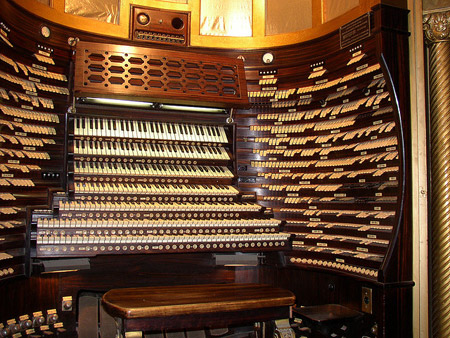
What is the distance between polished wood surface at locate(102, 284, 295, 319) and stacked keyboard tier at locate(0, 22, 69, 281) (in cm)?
107

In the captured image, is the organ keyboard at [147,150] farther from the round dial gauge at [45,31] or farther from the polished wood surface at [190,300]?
the polished wood surface at [190,300]

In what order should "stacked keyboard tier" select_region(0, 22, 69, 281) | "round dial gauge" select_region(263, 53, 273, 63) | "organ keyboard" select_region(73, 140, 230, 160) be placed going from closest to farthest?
"stacked keyboard tier" select_region(0, 22, 69, 281) < "organ keyboard" select_region(73, 140, 230, 160) < "round dial gauge" select_region(263, 53, 273, 63)

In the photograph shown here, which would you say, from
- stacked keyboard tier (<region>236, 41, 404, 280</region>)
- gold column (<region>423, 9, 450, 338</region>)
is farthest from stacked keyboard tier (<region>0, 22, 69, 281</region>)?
gold column (<region>423, 9, 450, 338</region>)

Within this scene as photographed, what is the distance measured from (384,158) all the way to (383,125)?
32 cm

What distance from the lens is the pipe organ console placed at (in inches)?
145

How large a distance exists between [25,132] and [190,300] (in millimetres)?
2386

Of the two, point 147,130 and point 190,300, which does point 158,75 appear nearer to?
point 147,130

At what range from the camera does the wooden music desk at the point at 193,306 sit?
9.41ft

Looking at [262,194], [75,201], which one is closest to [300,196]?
[262,194]

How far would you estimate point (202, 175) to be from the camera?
4488 millimetres

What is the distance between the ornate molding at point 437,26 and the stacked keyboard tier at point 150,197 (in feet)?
7.68

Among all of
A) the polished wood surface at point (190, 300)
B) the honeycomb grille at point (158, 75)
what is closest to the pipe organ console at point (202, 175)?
the honeycomb grille at point (158, 75)

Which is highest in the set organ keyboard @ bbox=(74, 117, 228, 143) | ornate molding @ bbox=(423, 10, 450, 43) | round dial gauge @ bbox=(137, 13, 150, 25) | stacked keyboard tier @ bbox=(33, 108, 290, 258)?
round dial gauge @ bbox=(137, 13, 150, 25)

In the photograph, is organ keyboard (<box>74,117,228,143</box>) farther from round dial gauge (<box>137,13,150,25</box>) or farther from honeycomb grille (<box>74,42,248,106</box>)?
round dial gauge (<box>137,13,150,25</box>)
